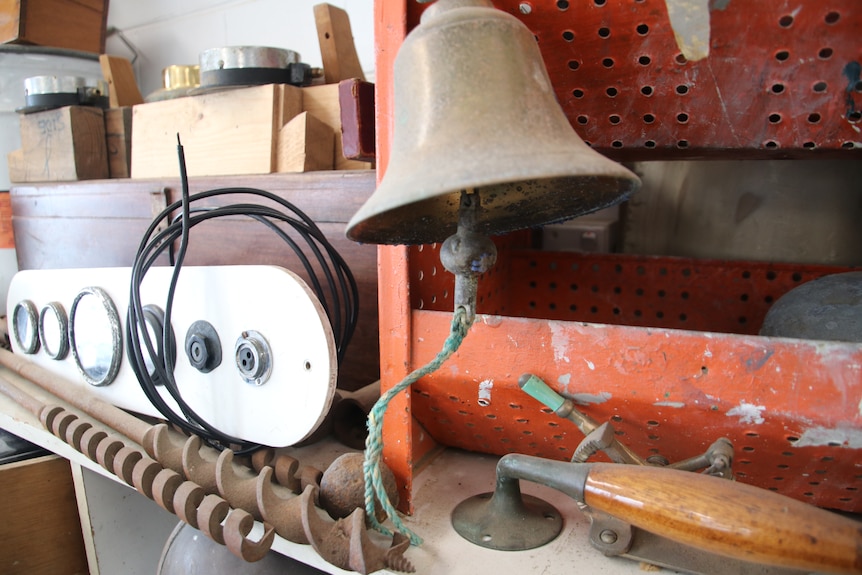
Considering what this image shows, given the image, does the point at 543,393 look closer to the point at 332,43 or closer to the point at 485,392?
the point at 485,392

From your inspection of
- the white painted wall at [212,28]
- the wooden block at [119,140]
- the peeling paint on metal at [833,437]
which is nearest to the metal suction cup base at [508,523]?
the peeling paint on metal at [833,437]

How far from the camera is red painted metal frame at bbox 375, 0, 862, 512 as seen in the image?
0.50 meters

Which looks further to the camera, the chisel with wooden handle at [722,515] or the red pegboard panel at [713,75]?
the red pegboard panel at [713,75]

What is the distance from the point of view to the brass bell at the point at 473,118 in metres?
0.39

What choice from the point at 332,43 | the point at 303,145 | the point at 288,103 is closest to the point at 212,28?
the point at 332,43

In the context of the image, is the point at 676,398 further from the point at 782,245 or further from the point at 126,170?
the point at 126,170

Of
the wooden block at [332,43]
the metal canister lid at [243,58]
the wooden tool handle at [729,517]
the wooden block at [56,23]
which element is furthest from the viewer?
the wooden block at [56,23]

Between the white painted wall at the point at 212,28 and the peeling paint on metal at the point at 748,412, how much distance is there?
1.28 metres

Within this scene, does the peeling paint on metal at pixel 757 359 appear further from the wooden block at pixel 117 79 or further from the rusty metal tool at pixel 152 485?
the wooden block at pixel 117 79

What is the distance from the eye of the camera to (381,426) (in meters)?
0.56

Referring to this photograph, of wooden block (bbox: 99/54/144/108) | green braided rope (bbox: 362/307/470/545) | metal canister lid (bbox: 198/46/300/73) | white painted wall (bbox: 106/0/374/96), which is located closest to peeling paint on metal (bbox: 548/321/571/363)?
green braided rope (bbox: 362/307/470/545)

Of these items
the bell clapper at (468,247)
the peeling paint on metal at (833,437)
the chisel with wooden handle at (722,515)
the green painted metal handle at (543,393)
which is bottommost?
the chisel with wooden handle at (722,515)

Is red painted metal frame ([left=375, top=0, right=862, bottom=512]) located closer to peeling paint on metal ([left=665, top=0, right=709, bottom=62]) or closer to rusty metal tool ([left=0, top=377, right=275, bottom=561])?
peeling paint on metal ([left=665, top=0, right=709, bottom=62])

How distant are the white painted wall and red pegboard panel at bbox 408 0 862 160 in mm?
1006
